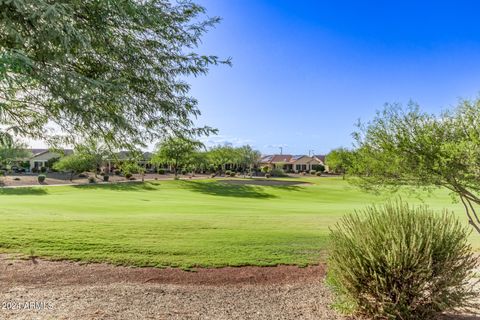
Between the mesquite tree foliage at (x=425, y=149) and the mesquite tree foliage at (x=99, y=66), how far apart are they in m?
6.10

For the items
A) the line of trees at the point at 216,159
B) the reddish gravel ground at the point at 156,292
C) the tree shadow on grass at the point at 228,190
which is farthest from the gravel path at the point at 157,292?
the line of trees at the point at 216,159

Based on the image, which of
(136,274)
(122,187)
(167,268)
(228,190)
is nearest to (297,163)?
(228,190)

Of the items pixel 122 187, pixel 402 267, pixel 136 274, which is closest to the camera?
Answer: pixel 402 267

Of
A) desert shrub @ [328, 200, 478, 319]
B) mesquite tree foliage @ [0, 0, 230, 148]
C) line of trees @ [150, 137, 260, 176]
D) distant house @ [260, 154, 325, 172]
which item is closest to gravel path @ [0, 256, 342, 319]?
desert shrub @ [328, 200, 478, 319]

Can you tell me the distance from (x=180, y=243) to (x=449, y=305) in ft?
26.8

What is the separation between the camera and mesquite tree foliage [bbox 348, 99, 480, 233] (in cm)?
821

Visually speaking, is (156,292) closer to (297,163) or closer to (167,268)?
(167,268)

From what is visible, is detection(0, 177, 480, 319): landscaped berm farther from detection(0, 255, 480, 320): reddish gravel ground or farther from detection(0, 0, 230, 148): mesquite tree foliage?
detection(0, 0, 230, 148): mesquite tree foliage

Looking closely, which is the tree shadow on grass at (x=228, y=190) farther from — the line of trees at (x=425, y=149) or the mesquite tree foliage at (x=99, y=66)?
the mesquite tree foliage at (x=99, y=66)

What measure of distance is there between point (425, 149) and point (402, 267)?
16.0ft

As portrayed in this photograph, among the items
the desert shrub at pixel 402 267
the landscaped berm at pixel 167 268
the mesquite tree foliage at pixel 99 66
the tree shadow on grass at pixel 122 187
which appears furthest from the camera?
the tree shadow on grass at pixel 122 187

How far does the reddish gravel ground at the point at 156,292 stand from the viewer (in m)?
6.16

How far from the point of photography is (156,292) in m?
7.29

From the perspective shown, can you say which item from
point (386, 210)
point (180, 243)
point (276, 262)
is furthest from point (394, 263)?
point (180, 243)
